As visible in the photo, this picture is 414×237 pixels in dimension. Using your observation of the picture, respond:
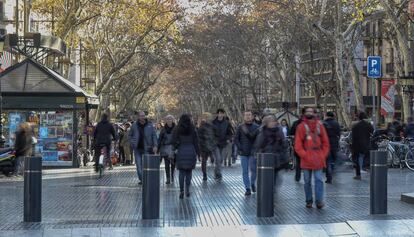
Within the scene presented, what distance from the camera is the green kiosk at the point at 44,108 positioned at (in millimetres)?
22875

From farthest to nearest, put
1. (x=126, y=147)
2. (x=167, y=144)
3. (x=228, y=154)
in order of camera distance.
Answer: (x=126, y=147), (x=228, y=154), (x=167, y=144)

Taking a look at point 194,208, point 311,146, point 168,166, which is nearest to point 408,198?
point 311,146

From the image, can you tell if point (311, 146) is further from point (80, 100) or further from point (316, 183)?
point (80, 100)

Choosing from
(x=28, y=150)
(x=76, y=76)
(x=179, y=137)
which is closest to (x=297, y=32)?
(x=28, y=150)

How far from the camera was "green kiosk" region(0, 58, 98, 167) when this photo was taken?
22875mm

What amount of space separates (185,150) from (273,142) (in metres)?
1.88

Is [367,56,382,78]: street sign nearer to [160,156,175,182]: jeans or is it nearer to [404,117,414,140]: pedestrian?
[404,117,414,140]: pedestrian

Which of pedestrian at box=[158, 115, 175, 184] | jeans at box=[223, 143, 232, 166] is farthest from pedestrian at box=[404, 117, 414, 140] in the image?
pedestrian at box=[158, 115, 175, 184]

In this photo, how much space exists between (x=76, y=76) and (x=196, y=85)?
36.5 ft

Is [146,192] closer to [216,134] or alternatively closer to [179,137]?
[179,137]

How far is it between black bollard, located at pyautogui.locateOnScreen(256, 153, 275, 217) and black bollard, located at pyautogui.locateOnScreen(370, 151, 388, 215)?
1576mm

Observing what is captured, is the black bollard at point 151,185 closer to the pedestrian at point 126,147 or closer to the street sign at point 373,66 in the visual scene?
the street sign at point 373,66

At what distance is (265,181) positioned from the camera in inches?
422

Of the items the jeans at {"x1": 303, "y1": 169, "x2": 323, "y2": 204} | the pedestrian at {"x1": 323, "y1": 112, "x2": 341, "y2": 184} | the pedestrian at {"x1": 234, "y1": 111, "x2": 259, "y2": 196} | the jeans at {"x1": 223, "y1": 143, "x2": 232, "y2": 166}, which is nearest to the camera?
the jeans at {"x1": 303, "y1": 169, "x2": 323, "y2": 204}
